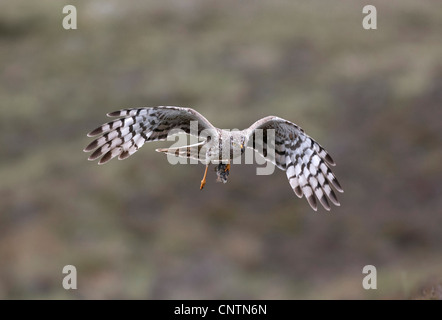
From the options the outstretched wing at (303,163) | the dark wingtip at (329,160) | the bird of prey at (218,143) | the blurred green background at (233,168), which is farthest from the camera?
the blurred green background at (233,168)

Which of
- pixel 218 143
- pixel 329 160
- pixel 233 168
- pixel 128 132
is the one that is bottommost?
pixel 218 143

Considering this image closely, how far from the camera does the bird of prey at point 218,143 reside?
1066 centimetres

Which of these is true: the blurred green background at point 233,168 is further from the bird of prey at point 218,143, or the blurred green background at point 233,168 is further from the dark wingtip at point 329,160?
the dark wingtip at point 329,160

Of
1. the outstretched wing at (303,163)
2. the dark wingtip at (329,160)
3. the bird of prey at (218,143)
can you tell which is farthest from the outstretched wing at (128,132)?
the dark wingtip at (329,160)

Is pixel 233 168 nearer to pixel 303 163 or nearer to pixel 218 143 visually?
pixel 303 163

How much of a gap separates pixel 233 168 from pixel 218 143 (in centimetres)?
1982

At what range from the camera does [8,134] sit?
41.1m

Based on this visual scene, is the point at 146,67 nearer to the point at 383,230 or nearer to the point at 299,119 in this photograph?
the point at 299,119

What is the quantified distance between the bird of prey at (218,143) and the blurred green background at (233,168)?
10.6 meters

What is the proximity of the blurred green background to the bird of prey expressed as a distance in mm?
10592

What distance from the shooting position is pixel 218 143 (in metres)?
10.6

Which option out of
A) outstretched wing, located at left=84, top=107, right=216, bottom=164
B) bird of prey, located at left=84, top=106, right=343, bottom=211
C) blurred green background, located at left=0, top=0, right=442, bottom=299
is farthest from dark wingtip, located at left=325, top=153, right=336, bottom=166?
blurred green background, located at left=0, top=0, right=442, bottom=299

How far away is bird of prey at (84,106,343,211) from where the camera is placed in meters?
10.7

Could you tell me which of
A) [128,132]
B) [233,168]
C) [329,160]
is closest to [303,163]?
[329,160]
